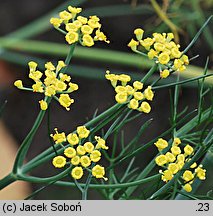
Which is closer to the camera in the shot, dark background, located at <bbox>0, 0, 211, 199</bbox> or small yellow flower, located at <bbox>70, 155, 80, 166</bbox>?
small yellow flower, located at <bbox>70, 155, 80, 166</bbox>

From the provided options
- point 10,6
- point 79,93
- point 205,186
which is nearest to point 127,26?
point 79,93

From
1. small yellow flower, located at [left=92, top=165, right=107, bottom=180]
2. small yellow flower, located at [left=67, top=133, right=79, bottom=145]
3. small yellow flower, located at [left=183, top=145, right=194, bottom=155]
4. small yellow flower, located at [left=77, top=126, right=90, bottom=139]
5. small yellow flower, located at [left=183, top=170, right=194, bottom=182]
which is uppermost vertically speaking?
small yellow flower, located at [left=77, top=126, right=90, bottom=139]

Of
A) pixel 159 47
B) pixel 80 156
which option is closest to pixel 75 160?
pixel 80 156

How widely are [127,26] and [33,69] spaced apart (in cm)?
113

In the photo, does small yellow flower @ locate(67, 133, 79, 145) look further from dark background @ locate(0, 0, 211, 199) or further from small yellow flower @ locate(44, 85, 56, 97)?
dark background @ locate(0, 0, 211, 199)

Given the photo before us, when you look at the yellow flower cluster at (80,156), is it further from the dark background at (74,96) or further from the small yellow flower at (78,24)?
the dark background at (74,96)

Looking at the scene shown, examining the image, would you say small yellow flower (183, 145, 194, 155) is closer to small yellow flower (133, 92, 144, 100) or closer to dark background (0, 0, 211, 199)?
small yellow flower (133, 92, 144, 100)

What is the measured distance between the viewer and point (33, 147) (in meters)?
1.55

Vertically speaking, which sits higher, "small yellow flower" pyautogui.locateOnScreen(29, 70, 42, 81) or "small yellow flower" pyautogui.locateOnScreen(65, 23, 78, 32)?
"small yellow flower" pyautogui.locateOnScreen(65, 23, 78, 32)

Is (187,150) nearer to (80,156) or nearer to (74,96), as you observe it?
(80,156)

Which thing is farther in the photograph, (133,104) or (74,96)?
(74,96)

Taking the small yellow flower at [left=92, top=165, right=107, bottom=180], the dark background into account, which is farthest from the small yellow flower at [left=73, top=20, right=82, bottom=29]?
the dark background

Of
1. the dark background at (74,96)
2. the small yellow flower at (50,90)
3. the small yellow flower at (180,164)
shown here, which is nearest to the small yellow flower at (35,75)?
the small yellow flower at (50,90)
